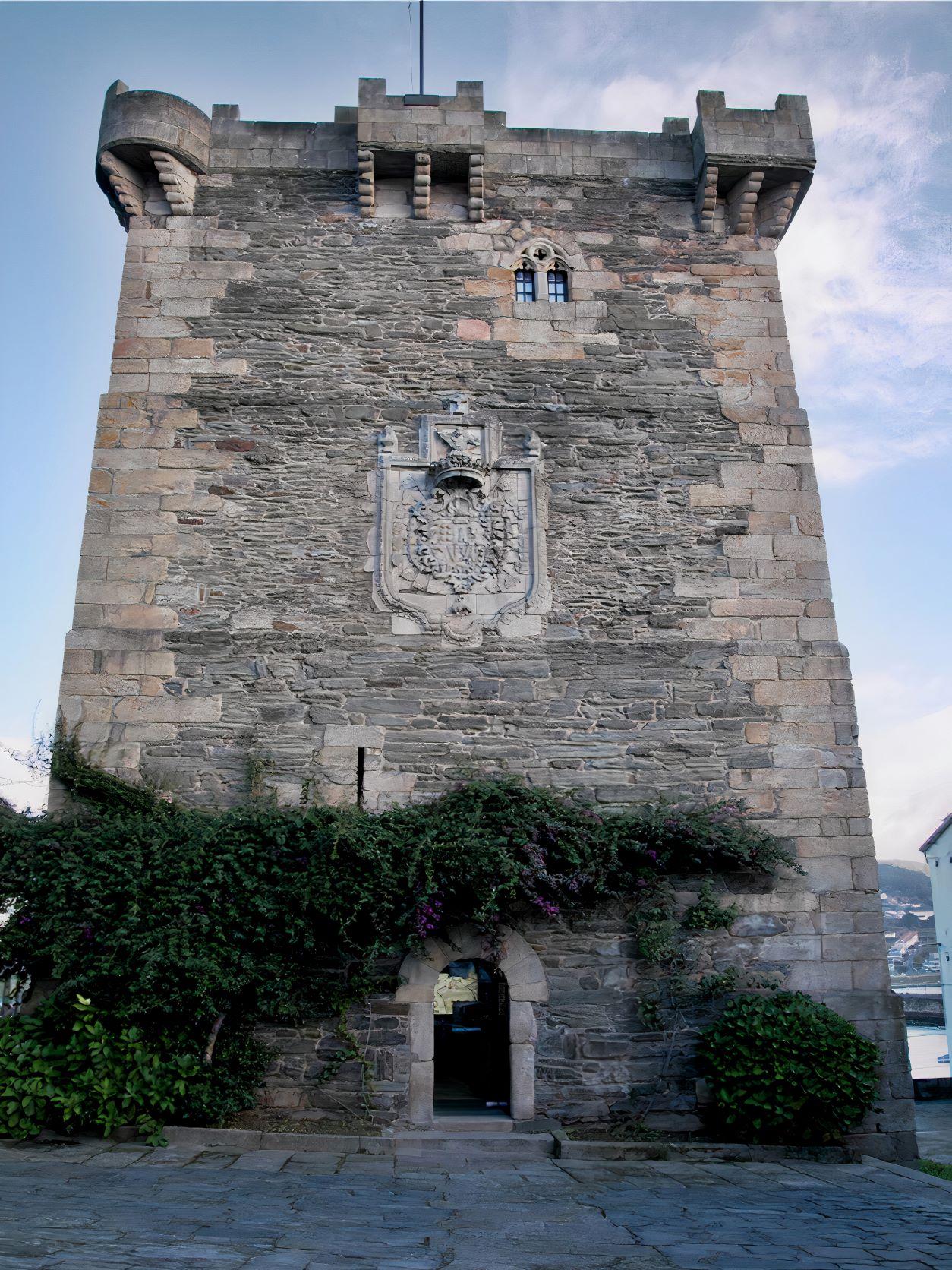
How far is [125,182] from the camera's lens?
9.23 meters

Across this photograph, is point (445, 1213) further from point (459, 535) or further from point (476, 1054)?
point (459, 535)

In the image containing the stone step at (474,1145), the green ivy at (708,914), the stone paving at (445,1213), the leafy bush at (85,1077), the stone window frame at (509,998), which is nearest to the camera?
the stone paving at (445,1213)

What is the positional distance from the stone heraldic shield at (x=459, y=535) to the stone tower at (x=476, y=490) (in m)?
0.03

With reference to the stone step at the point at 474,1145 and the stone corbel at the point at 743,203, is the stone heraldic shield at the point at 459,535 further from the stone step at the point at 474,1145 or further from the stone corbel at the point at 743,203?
the stone step at the point at 474,1145

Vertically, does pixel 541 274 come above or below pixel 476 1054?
above

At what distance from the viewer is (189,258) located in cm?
912

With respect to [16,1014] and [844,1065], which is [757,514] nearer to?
[844,1065]

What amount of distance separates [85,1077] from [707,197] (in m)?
9.21

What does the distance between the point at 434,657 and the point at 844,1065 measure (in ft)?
13.9

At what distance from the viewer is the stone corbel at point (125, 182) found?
916 centimetres

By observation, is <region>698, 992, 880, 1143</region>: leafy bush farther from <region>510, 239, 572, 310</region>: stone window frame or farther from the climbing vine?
<region>510, 239, 572, 310</region>: stone window frame

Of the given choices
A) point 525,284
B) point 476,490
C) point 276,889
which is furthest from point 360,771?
point 525,284

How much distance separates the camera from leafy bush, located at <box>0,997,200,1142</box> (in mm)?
6293

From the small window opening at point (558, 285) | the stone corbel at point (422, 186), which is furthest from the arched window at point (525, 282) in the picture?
the stone corbel at point (422, 186)
